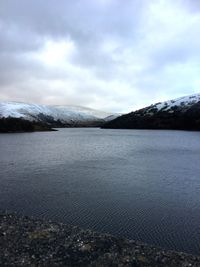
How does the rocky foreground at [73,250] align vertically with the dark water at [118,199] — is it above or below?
above

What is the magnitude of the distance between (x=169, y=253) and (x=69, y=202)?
1108 cm

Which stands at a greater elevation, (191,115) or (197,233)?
(191,115)

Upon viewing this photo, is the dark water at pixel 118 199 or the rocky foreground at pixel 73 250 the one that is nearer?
the rocky foreground at pixel 73 250

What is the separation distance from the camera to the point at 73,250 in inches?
527

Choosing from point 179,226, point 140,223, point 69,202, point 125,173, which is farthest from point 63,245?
point 125,173

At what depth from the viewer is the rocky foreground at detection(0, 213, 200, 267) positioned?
12258 mm

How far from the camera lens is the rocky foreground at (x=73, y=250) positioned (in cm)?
1226

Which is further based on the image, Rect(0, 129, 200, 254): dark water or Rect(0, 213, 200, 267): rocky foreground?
Rect(0, 129, 200, 254): dark water

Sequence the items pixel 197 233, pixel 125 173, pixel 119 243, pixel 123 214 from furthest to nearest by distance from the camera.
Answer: pixel 125 173
pixel 123 214
pixel 197 233
pixel 119 243

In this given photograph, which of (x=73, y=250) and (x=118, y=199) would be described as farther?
(x=118, y=199)

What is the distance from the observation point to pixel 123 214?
2016 cm

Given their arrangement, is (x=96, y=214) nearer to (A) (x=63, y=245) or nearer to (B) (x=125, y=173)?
(A) (x=63, y=245)

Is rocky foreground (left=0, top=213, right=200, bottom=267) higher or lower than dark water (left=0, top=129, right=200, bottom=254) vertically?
higher

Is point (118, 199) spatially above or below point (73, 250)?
below
